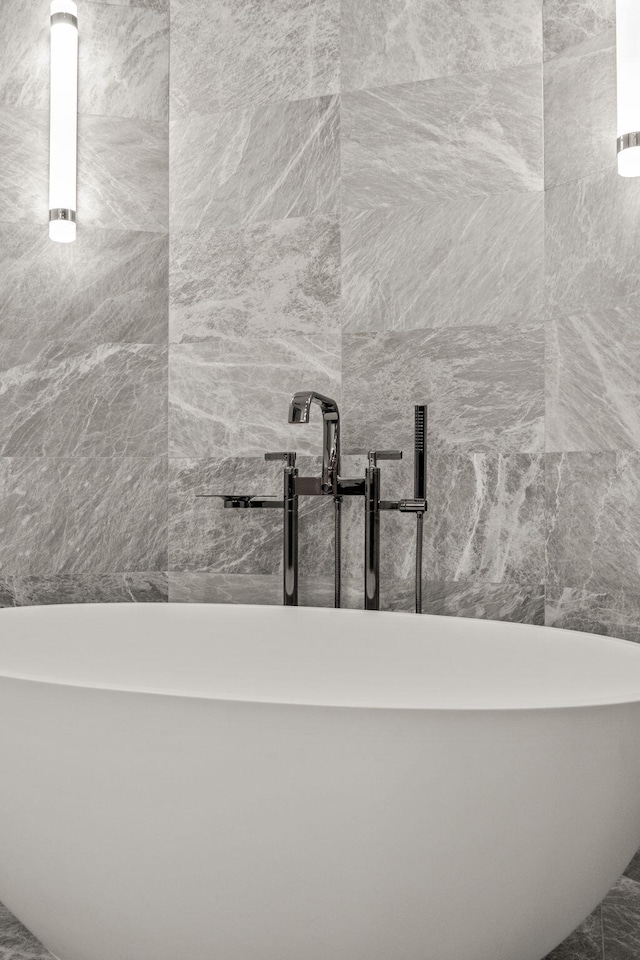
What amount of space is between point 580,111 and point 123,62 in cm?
123

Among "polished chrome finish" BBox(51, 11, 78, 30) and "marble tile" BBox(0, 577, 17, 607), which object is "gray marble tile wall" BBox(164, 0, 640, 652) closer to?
"polished chrome finish" BBox(51, 11, 78, 30)

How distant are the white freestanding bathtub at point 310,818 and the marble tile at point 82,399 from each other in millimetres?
1110

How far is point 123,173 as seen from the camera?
2.22 metres

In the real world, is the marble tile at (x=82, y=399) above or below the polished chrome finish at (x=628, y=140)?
below

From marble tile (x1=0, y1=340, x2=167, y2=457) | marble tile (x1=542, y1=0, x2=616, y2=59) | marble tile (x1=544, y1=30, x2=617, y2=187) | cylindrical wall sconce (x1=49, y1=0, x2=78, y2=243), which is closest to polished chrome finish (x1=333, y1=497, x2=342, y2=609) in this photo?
marble tile (x1=0, y1=340, x2=167, y2=457)

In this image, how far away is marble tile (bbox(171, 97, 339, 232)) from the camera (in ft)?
6.90

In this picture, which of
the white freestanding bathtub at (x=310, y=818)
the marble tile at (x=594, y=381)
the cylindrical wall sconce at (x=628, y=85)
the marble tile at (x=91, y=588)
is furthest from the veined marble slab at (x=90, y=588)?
the cylindrical wall sconce at (x=628, y=85)

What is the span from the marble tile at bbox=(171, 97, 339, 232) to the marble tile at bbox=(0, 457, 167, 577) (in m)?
0.70

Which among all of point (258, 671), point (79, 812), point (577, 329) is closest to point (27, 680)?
point (79, 812)

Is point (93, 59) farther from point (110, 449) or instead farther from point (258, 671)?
point (258, 671)

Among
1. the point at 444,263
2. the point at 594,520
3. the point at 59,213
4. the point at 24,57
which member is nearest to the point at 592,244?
the point at 444,263

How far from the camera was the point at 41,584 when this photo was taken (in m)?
2.14

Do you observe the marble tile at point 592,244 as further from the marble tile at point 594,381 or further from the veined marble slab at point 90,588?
the veined marble slab at point 90,588

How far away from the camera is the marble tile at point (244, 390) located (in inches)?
82.9
